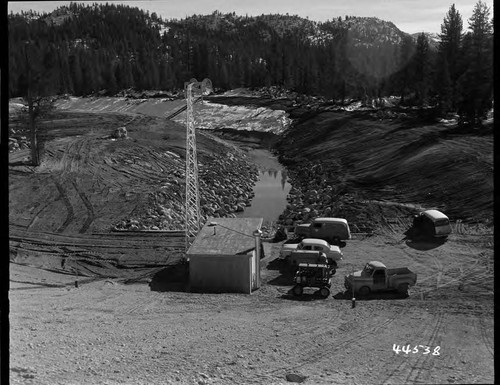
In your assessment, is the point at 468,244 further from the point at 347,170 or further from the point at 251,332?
the point at 347,170

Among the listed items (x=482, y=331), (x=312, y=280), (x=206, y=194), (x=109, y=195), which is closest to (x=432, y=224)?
(x=312, y=280)

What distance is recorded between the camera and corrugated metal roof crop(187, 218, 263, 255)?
7.07 metres

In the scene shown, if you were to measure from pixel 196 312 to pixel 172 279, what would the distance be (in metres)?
2.08

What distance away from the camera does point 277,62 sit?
123 ft

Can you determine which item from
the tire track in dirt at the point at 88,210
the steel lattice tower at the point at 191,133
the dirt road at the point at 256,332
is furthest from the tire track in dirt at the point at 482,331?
the tire track in dirt at the point at 88,210

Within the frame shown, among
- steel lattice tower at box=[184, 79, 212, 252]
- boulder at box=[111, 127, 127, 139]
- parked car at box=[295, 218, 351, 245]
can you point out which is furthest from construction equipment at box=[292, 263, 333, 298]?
boulder at box=[111, 127, 127, 139]

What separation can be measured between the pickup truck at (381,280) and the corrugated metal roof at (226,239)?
149cm

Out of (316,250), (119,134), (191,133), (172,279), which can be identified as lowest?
(172,279)

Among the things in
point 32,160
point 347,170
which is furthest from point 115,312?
point 347,170

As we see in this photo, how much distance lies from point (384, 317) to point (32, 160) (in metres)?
9.92

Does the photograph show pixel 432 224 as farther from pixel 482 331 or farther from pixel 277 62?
pixel 277 62

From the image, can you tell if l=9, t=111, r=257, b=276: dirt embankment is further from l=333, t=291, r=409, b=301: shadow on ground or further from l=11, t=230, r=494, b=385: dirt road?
l=333, t=291, r=409, b=301: shadow on ground
